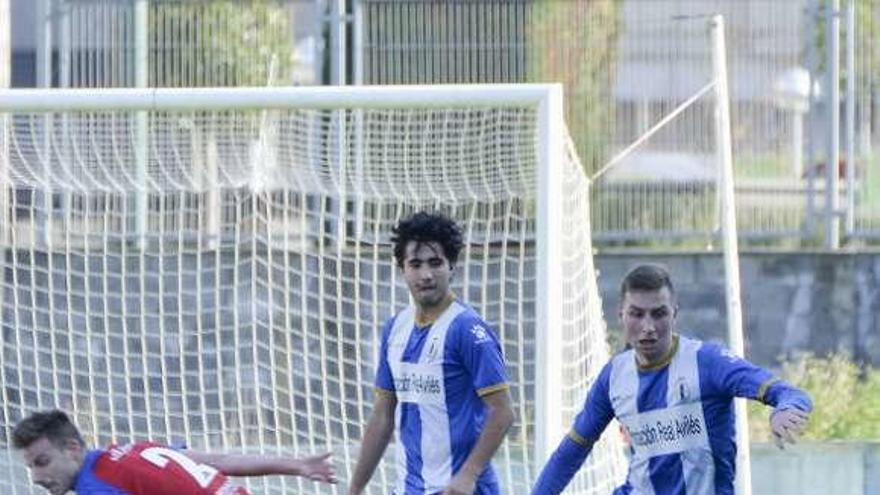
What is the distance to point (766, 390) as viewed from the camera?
6.72 m

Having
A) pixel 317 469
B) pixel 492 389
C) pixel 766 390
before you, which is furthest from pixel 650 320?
pixel 317 469

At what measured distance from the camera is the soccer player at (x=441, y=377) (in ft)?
25.5

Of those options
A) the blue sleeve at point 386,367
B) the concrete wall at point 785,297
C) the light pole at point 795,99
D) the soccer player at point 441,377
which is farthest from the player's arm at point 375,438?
the light pole at point 795,99

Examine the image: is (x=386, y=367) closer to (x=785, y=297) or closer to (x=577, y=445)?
(x=577, y=445)

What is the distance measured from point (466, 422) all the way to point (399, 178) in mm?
4012

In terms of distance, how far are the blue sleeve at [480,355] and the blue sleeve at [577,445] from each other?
1.40ft

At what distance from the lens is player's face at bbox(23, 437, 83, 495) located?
7.26 metres

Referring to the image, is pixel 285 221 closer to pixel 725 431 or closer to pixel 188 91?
pixel 188 91

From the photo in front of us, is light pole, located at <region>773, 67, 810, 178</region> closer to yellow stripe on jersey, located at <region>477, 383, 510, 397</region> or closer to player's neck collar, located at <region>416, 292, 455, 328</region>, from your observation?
player's neck collar, located at <region>416, 292, 455, 328</region>

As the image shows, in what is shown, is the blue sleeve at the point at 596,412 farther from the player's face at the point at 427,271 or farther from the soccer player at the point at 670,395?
the player's face at the point at 427,271

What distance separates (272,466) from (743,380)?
5.48 ft

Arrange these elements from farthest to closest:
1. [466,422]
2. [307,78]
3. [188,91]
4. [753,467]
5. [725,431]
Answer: [307,78] < [753,467] < [188,91] < [466,422] < [725,431]

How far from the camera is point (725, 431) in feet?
23.1

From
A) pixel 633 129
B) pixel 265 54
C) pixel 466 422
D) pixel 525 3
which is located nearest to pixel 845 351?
pixel 633 129
